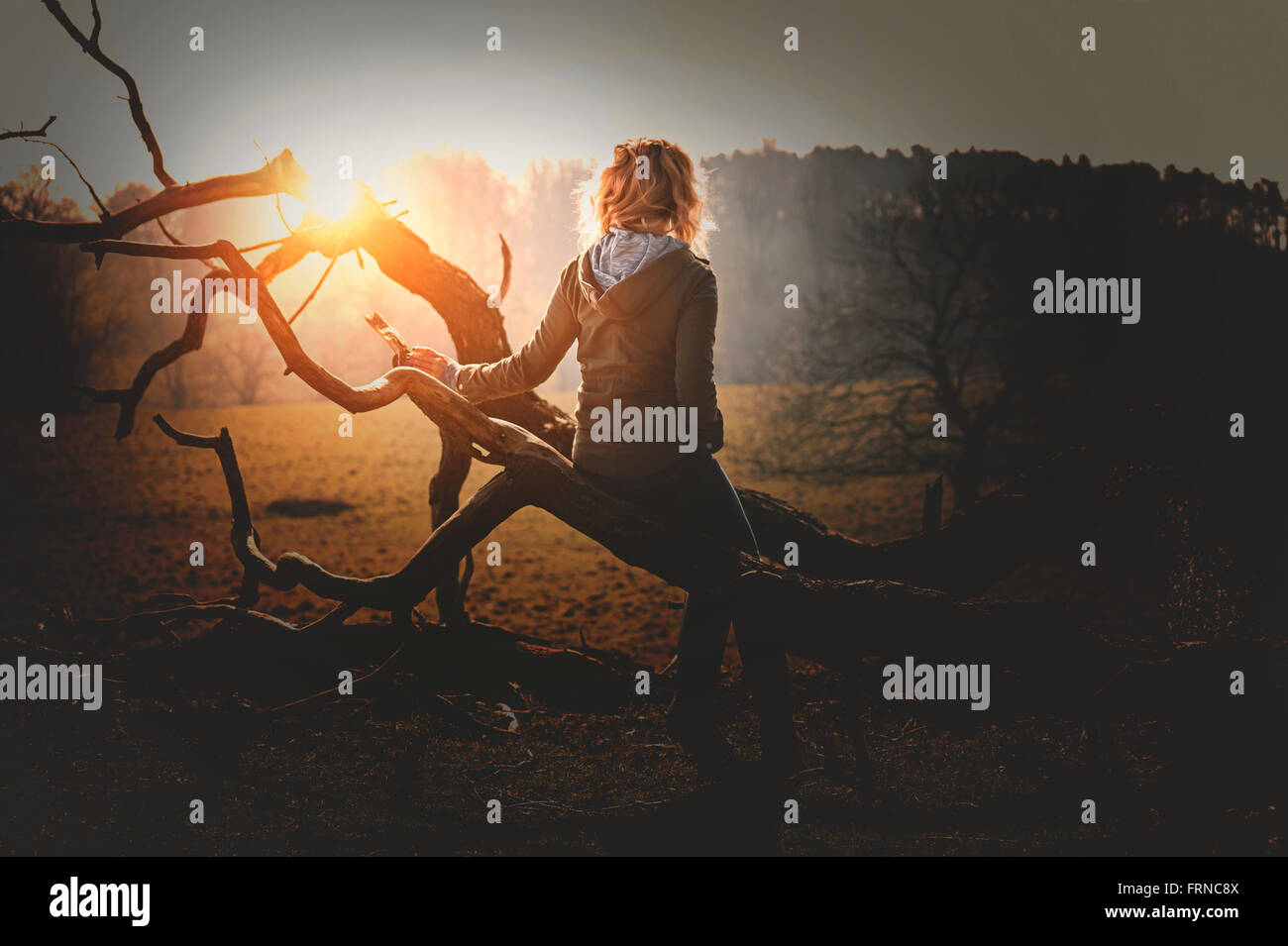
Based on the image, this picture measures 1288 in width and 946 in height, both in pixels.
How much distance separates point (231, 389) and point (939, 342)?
569 inches

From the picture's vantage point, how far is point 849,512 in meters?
9.21

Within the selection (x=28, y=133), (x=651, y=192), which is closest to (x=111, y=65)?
(x=28, y=133)

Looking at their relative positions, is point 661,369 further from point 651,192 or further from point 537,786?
point 537,786

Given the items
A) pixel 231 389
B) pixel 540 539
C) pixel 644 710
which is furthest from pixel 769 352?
pixel 231 389

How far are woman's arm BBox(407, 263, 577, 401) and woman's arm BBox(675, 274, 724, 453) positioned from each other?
435 mm

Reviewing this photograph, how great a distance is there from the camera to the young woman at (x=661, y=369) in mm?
2330

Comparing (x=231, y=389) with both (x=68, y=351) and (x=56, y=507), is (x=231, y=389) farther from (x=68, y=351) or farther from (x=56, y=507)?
(x=56, y=507)

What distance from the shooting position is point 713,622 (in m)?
2.65

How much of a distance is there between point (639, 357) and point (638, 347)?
0.03 meters

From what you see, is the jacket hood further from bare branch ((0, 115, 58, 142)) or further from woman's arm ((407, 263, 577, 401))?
bare branch ((0, 115, 58, 142))

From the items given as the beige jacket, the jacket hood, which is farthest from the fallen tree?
the jacket hood

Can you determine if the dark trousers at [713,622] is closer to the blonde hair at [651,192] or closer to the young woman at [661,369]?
the young woman at [661,369]

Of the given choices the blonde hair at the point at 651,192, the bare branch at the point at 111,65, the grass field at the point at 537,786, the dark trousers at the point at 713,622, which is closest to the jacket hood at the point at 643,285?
the blonde hair at the point at 651,192
